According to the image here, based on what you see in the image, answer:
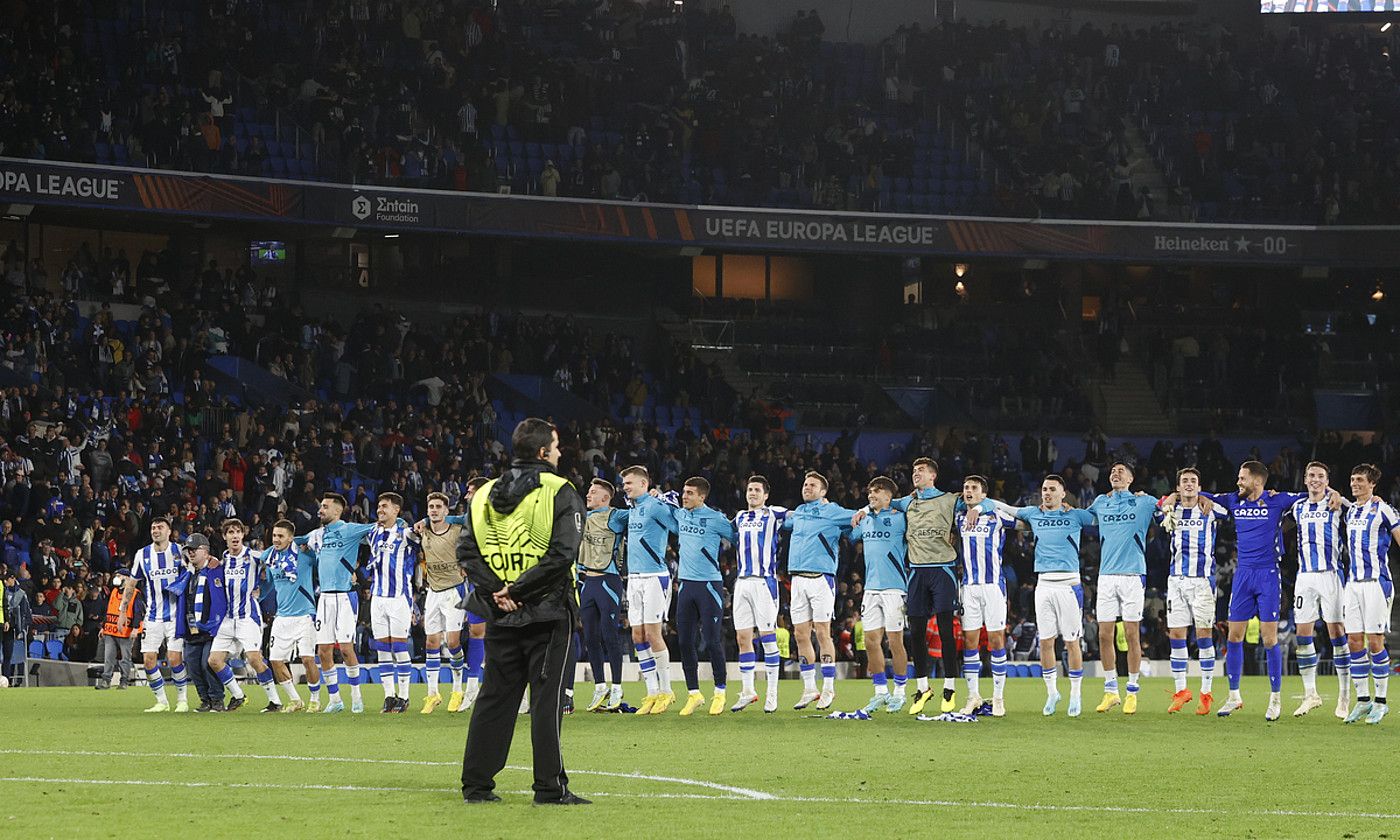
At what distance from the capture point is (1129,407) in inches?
1781

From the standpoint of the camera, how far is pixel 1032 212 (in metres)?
44.6

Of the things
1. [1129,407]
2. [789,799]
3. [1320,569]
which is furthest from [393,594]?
[1129,407]

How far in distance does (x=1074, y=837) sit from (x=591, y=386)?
32.2 metres

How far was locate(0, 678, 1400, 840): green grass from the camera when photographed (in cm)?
981

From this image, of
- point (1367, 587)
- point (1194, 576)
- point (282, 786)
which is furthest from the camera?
point (1194, 576)

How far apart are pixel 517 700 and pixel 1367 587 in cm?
1091

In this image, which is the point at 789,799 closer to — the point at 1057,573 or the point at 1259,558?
the point at 1057,573

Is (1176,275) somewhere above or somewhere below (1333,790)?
above

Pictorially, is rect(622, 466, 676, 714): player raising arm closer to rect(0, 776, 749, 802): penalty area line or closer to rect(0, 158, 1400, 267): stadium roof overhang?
rect(0, 776, 749, 802): penalty area line

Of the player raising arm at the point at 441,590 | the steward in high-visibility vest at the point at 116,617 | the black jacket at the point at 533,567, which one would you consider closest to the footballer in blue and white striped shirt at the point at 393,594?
the player raising arm at the point at 441,590

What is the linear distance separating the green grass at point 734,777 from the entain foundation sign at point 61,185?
60.2 ft

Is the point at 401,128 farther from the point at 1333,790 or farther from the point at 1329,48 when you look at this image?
the point at 1333,790

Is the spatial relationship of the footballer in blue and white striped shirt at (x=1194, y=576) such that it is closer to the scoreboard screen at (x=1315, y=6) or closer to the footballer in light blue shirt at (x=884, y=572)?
→ the footballer in light blue shirt at (x=884, y=572)

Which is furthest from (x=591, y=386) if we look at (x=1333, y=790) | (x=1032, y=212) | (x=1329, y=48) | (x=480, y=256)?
(x=1333, y=790)
